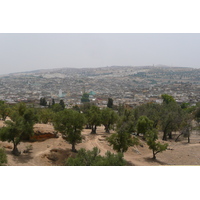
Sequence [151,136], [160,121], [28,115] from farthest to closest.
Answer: [160,121]
[151,136]
[28,115]

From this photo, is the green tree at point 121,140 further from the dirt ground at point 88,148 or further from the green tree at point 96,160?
the green tree at point 96,160

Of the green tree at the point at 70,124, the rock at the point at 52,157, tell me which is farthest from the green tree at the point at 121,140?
the rock at the point at 52,157

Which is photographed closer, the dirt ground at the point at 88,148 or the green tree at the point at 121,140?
the dirt ground at the point at 88,148

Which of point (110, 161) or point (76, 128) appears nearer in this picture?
point (110, 161)

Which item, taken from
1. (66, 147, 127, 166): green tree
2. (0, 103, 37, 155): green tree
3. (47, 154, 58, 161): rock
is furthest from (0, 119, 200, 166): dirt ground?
(66, 147, 127, 166): green tree

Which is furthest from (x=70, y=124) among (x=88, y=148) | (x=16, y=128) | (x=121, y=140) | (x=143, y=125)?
(x=143, y=125)

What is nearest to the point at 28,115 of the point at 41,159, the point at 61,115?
the point at 61,115

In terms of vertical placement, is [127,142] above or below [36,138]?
above

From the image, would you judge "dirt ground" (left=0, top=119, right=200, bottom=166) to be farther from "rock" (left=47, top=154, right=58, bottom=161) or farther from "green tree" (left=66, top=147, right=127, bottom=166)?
"green tree" (left=66, top=147, right=127, bottom=166)

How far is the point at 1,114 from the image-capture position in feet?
96.1

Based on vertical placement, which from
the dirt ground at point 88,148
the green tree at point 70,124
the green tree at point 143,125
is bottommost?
the dirt ground at point 88,148

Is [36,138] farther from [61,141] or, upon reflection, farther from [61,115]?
[61,115]

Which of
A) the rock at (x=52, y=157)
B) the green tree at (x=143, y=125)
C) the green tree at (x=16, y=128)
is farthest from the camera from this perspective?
the green tree at (x=143, y=125)

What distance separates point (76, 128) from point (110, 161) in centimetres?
831
